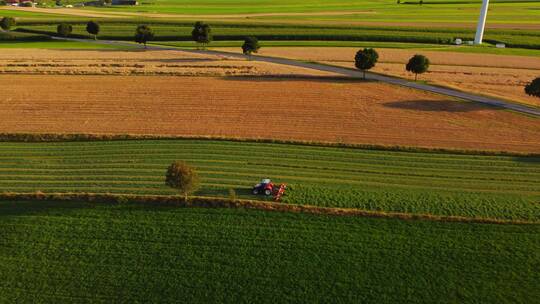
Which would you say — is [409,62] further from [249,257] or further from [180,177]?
[249,257]

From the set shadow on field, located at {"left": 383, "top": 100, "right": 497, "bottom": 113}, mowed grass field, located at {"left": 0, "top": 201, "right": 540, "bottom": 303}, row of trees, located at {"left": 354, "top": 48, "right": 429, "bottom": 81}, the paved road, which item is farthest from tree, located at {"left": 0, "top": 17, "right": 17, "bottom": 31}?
shadow on field, located at {"left": 383, "top": 100, "right": 497, "bottom": 113}

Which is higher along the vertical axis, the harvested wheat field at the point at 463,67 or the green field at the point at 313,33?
the green field at the point at 313,33

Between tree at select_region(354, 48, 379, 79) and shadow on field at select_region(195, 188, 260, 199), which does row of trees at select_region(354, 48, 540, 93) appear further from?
shadow on field at select_region(195, 188, 260, 199)

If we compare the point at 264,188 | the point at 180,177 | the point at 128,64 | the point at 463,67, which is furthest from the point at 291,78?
the point at 180,177

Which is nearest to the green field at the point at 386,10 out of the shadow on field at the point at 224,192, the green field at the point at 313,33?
the green field at the point at 313,33

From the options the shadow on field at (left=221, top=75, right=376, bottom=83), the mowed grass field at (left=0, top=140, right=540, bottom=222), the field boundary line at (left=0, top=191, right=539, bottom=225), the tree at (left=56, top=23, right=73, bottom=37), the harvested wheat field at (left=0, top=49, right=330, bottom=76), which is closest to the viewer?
the field boundary line at (left=0, top=191, right=539, bottom=225)

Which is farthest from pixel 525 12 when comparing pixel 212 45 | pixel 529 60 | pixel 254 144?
pixel 254 144

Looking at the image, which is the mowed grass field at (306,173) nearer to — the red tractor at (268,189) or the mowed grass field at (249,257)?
the red tractor at (268,189)
